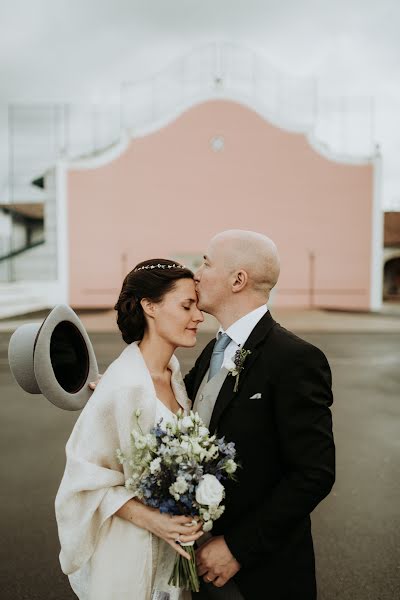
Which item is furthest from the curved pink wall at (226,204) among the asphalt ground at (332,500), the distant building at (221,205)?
the asphalt ground at (332,500)

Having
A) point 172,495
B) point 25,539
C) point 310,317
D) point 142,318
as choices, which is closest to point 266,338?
point 142,318

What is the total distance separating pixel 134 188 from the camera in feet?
83.0

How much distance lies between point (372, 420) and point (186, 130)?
70.3 feet

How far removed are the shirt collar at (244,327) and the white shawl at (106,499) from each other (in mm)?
371

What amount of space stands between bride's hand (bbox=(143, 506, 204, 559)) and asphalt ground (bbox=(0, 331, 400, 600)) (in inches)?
16.0

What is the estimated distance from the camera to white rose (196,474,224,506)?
5.08 feet

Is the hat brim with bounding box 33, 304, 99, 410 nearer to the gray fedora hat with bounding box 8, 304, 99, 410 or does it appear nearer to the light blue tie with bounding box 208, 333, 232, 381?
the gray fedora hat with bounding box 8, 304, 99, 410

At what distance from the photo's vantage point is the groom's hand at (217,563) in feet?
5.82

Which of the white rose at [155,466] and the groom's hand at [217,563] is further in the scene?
the groom's hand at [217,563]

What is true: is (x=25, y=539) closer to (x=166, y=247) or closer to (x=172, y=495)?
(x=172, y=495)

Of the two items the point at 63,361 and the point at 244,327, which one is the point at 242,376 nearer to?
the point at 244,327

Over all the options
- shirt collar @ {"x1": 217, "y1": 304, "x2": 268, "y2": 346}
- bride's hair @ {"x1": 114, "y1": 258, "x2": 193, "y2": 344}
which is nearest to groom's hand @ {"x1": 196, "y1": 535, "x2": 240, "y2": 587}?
shirt collar @ {"x1": 217, "y1": 304, "x2": 268, "y2": 346}

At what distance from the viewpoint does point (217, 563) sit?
178 cm

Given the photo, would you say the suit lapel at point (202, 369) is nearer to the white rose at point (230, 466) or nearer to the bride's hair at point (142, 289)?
the bride's hair at point (142, 289)
